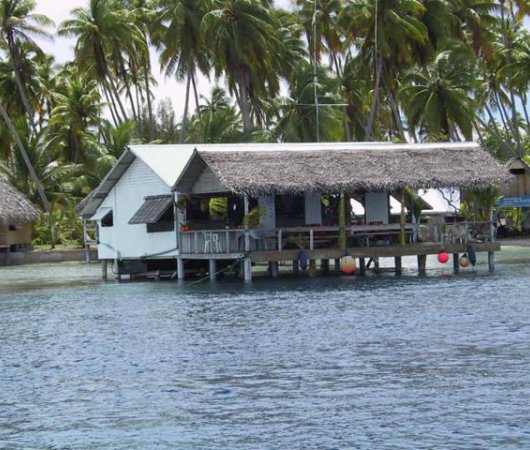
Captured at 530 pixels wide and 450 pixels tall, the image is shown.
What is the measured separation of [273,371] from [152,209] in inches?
783

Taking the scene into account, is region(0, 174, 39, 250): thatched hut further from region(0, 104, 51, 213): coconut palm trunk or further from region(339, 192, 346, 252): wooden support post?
region(339, 192, 346, 252): wooden support post

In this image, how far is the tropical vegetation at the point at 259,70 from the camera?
59.7 m

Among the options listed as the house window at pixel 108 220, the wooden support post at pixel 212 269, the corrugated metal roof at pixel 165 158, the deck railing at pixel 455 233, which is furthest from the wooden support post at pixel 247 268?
the house window at pixel 108 220

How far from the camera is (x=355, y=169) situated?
123 feet

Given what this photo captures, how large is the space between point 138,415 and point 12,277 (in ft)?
105

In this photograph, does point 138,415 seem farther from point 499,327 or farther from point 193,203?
point 193,203

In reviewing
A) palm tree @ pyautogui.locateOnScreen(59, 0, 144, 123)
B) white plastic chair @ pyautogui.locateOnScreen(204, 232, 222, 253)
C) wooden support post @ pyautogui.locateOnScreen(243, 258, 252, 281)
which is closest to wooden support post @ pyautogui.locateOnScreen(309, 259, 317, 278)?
wooden support post @ pyautogui.locateOnScreen(243, 258, 252, 281)

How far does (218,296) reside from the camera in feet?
107

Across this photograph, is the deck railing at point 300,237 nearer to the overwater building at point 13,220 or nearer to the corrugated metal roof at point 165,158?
the corrugated metal roof at point 165,158

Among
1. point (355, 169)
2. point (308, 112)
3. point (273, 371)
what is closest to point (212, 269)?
point (355, 169)

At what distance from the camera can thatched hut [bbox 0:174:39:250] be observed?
185 ft

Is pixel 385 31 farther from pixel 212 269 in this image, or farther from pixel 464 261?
pixel 212 269

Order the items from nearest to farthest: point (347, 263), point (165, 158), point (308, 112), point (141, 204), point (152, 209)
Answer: point (347, 263) → point (152, 209) → point (165, 158) → point (141, 204) → point (308, 112)

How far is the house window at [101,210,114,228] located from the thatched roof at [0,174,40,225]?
14114 mm
